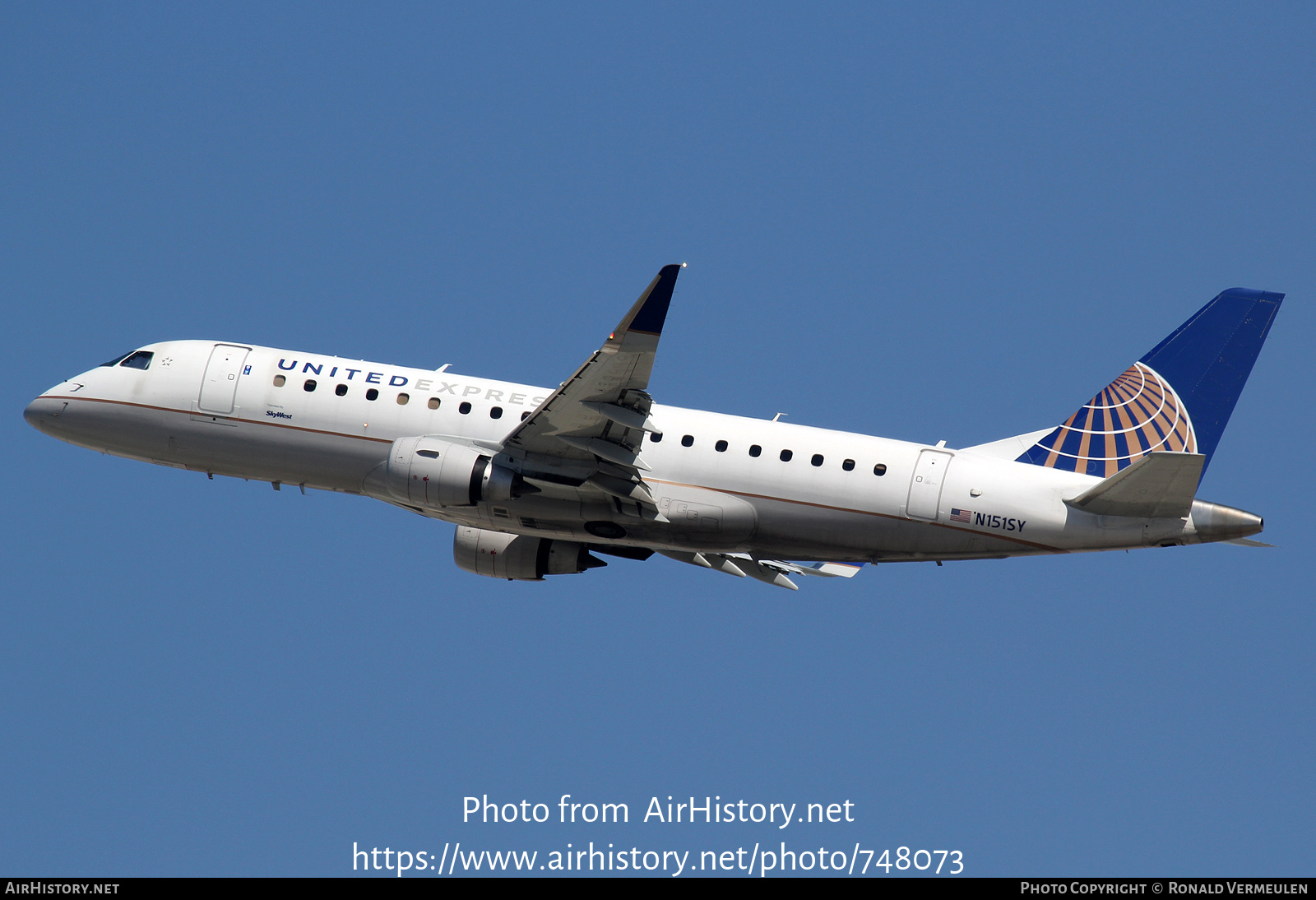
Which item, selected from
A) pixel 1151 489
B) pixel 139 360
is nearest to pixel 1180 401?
pixel 1151 489

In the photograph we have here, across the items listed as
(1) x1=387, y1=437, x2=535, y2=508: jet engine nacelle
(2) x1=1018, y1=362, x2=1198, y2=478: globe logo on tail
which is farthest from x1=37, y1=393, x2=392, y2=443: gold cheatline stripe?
(2) x1=1018, y1=362, x2=1198, y2=478: globe logo on tail

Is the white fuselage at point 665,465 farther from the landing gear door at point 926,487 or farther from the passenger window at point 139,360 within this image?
the passenger window at point 139,360

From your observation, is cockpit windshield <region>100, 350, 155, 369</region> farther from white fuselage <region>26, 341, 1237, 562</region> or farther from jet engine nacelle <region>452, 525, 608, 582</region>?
jet engine nacelle <region>452, 525, 608, 582</region>

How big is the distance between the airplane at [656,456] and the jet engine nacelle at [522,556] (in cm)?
7

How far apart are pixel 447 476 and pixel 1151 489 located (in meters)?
16.0

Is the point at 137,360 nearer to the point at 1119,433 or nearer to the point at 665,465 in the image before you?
the point at 665,465

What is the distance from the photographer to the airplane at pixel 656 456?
33906mm

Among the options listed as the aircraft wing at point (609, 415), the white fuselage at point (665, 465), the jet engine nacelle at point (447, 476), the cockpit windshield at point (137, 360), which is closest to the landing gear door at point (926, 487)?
the white fuselage at point (665, 465)

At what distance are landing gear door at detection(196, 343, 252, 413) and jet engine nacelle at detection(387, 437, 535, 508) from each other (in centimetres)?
582

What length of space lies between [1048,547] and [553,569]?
13.1 m

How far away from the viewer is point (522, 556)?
130ft

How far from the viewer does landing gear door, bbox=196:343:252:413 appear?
37.9 m
